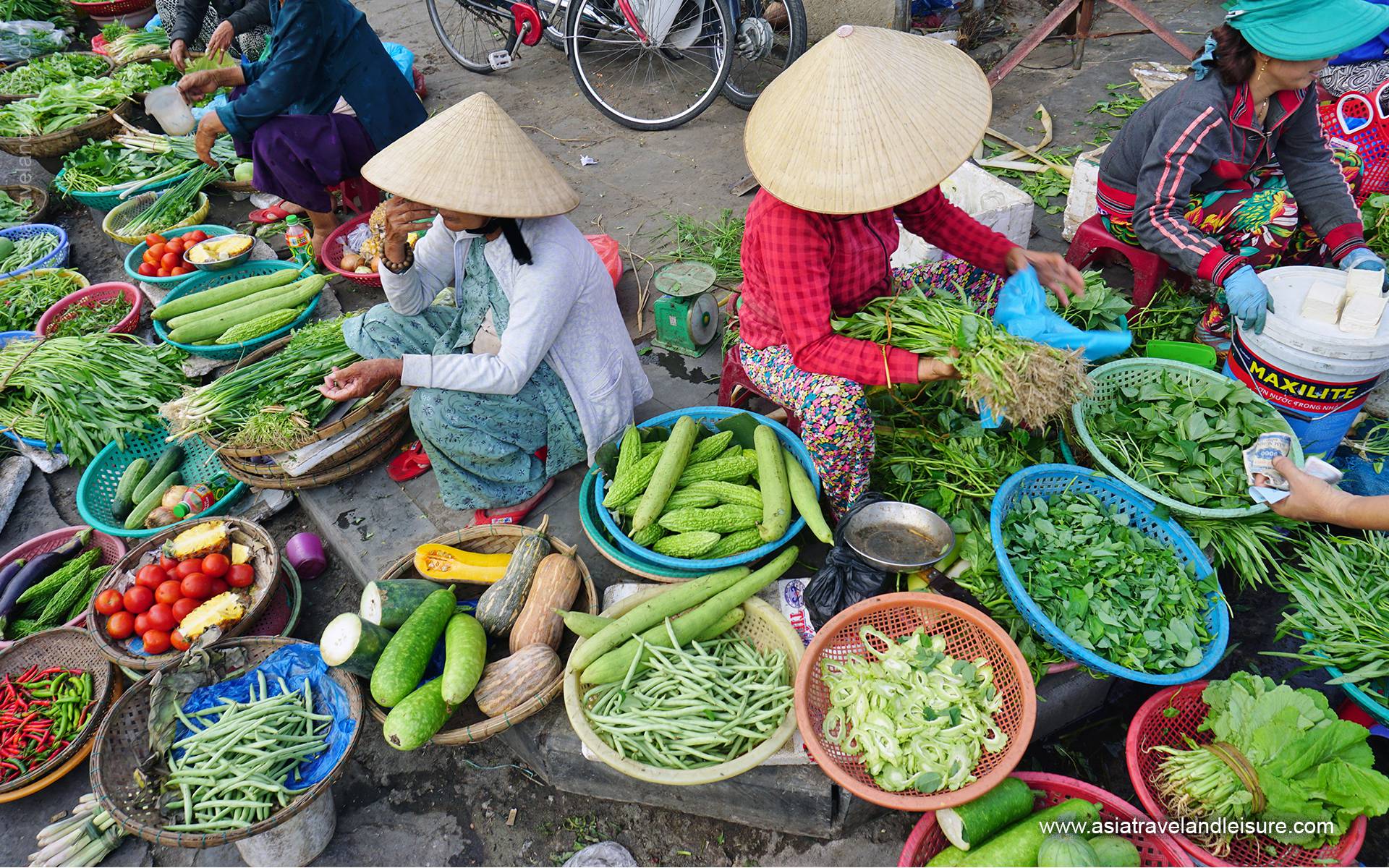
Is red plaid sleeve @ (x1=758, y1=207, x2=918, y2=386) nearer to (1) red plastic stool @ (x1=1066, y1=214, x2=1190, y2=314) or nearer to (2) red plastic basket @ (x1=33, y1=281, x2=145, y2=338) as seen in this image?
(1) red plastic stool @ (x1=1066, y1=214, x2=1190, y2=314)

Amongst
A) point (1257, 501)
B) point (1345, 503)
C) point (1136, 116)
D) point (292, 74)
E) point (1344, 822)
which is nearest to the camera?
point (1344, 822)

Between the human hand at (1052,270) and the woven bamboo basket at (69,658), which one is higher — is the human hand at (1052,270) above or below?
above

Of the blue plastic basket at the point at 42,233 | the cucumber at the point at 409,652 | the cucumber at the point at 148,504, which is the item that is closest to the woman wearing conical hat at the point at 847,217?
the cucumber at the point at 409,652

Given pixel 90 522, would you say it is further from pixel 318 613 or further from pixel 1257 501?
pixel 1257 501

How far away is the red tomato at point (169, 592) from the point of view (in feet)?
9.94

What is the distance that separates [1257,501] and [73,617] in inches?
191

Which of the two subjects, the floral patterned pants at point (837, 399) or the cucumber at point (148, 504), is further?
the cucumber at point (148, 504)

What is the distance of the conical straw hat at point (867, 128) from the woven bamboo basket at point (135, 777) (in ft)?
7.68

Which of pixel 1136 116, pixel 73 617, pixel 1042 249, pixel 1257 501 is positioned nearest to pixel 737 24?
pixel 1042 249

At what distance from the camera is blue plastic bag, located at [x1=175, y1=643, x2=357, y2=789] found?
264 centimetres

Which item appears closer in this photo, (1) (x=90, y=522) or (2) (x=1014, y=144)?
(1) (x=90, y=522)

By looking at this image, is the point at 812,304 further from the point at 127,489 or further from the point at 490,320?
the point at 127,489

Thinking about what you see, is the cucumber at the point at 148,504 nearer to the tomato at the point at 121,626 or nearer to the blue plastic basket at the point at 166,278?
the tomato at the point at 121,626

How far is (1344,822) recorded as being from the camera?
6.72 feet
